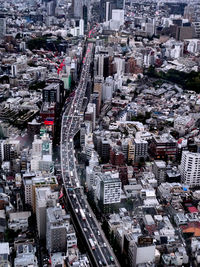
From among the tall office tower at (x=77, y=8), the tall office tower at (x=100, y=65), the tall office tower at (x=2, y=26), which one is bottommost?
the tall office tower at (x=100, y=65)

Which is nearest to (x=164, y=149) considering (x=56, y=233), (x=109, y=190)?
(x=109, y=190)

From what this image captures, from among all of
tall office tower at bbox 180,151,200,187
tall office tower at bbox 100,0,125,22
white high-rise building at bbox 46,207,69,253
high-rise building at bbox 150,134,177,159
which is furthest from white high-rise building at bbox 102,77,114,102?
tall office tower at bbox 100,0,125,22

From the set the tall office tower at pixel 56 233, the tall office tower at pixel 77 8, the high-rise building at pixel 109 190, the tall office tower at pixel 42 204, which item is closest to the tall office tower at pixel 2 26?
the tall office tower at pixel 77 8

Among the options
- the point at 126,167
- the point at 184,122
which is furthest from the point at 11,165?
the point at 184,122

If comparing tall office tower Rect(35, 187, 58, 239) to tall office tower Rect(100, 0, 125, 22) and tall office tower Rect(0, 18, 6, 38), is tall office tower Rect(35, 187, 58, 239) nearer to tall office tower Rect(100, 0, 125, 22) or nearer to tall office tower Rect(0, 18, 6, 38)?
tall office tower Rect(0, 18, 6, 38)

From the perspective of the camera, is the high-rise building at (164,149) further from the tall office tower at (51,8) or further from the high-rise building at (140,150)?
the tall office tower at (51,8)

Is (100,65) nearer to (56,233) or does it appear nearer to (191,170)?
(191,170)
